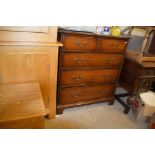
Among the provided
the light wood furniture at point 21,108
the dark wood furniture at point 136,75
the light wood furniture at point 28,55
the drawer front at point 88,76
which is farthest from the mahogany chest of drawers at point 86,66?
the light wood furniture at point 21,108

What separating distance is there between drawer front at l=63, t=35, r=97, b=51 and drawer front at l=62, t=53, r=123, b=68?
77mm

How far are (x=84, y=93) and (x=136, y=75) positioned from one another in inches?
29.1

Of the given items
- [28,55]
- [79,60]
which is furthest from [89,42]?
[28,55]

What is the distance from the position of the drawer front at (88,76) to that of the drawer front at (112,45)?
28cm

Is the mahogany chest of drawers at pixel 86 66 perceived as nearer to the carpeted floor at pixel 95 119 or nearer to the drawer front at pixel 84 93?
the drawer front at pixel 84 93

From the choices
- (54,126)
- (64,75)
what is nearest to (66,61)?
(64,75)

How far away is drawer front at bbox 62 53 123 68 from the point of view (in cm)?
149

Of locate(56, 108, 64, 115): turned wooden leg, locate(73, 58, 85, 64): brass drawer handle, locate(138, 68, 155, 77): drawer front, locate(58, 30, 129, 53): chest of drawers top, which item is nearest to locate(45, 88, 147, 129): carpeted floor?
locate(56, 108, 64, 115): turned wooden leg

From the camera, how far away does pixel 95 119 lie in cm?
178

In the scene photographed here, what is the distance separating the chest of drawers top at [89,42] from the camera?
138 cm
